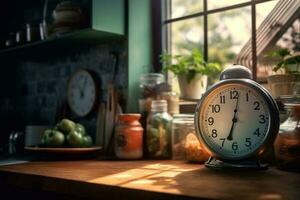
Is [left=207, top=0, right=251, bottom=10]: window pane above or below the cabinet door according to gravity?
above

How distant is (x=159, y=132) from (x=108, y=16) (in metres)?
0.62

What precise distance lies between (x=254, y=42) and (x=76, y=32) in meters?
0.83

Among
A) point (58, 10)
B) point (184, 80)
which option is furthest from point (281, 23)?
point (58, 10)

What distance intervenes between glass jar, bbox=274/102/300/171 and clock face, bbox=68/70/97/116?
3.55 feet

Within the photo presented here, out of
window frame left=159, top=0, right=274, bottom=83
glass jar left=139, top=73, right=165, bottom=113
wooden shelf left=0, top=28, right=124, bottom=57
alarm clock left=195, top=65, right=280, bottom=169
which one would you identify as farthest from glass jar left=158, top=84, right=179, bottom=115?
alarm clock left=195, top=65, right=280, bottom=169

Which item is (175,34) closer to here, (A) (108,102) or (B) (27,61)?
(A) (108,102)

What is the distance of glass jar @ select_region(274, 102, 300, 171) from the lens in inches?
47.3

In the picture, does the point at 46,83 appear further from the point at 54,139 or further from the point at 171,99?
the point at 171,99

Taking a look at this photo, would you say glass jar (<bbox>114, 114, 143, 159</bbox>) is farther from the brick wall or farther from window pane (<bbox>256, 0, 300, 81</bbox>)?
window pane (<bbox>256, 0, 300, 81</bbox>)

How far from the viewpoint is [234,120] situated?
125cm

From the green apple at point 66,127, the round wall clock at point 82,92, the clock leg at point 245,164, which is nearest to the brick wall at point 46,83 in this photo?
the round wall clock at point 82,92

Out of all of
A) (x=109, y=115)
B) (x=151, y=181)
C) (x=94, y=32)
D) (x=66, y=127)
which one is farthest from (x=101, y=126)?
(x=151, y=181)

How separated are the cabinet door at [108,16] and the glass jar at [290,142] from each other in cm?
93

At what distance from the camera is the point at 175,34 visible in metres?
2.09
